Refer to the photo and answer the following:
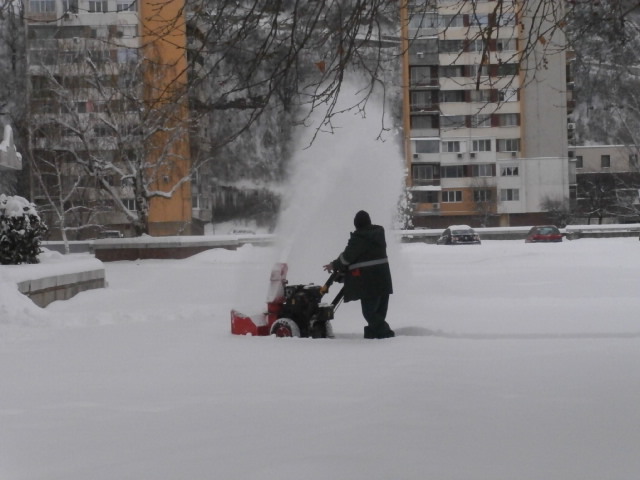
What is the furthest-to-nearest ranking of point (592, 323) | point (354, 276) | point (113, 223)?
point (113, 223) < point (592, 323) < point (354, 276)

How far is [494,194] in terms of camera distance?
71875mm

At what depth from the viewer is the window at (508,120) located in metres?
72.6

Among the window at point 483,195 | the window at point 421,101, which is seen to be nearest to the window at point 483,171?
the window at point 483,195

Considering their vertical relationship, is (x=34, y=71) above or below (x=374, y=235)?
above

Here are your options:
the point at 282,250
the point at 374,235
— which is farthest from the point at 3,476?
the point at 282,250

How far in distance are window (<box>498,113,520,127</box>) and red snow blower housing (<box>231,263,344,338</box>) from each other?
64.7 metres

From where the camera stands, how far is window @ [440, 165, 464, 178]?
245 ft

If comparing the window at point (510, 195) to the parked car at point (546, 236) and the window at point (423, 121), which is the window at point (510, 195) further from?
the parked car at point (546, 236)

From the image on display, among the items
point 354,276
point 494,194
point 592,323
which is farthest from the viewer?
point 494,194

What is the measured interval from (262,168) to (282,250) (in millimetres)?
34643

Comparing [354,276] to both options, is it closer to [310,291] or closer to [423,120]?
[310,291]

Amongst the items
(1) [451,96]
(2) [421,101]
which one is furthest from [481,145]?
(2) [421,101]

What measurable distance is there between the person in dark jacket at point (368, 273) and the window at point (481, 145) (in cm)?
6497

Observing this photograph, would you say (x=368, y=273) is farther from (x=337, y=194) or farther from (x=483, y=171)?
(x=483, y=171)
